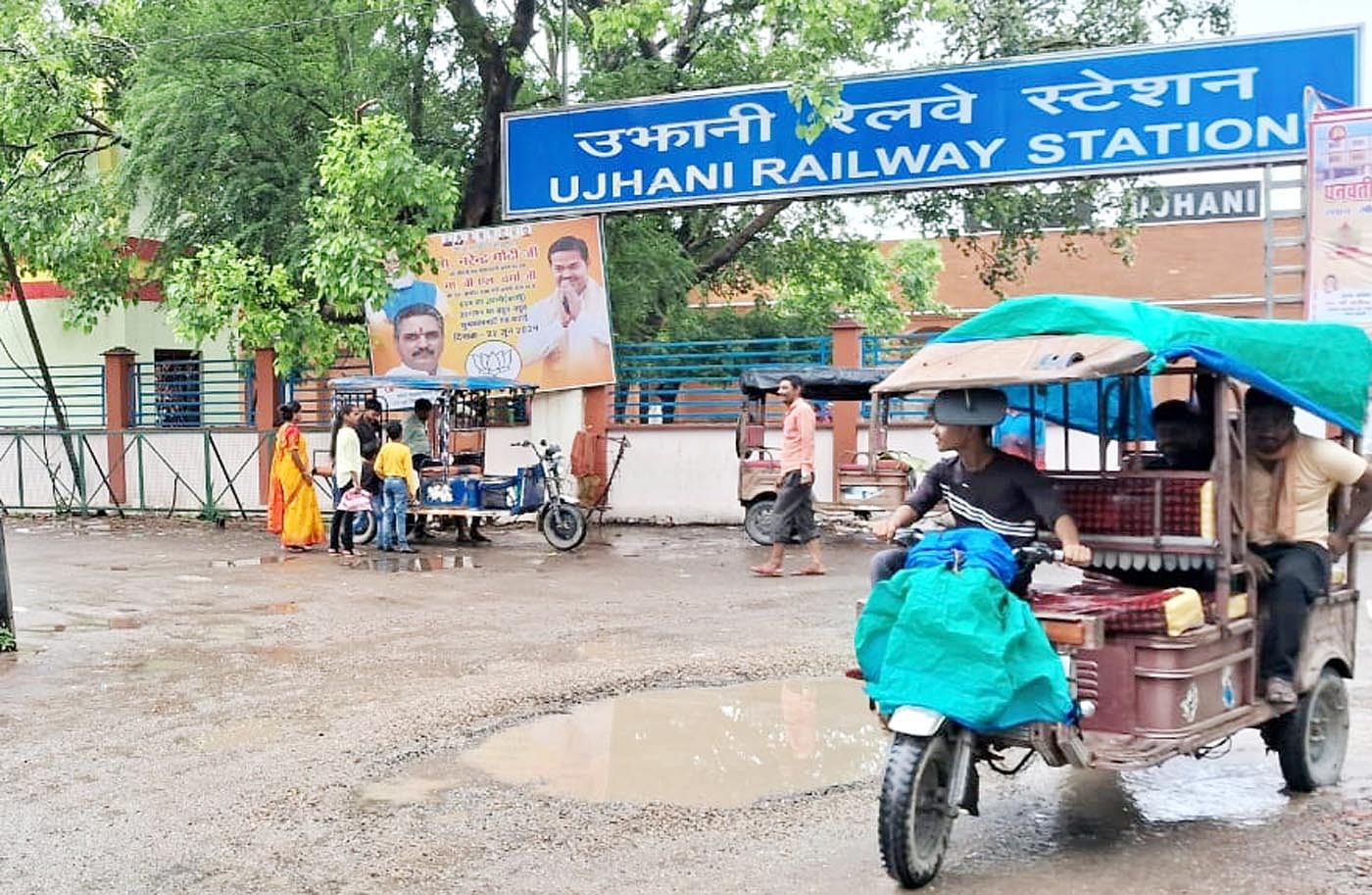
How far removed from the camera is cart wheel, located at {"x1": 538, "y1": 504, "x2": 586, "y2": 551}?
1508 cm

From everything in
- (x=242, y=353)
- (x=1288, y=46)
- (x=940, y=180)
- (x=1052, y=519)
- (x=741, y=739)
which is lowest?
(x=741, y=739)

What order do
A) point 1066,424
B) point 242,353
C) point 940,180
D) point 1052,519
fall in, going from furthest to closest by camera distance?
point 242,353, point 940,180, point 1066,424, point 1052,519

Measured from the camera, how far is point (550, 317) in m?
17.9

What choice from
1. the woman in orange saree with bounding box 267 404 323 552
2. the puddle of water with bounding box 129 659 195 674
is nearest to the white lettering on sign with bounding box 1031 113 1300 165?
the woman in orange saree with bounding box 267 404 323 552

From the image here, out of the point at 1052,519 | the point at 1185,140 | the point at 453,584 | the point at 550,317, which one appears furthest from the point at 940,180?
the point at 1052,519

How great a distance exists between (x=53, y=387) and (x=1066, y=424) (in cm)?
1970

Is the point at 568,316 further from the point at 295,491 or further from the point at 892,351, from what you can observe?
the point at 295,491

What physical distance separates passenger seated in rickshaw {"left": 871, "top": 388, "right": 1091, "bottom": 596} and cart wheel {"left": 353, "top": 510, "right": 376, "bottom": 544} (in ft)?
37.3

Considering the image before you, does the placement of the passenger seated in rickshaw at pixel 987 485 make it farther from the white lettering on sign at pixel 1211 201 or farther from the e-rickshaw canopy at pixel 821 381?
the white lettering on sign at pixel 1211 201

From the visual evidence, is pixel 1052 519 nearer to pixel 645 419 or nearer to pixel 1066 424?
pixel 1066 424

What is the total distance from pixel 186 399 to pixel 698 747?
56.3 feet

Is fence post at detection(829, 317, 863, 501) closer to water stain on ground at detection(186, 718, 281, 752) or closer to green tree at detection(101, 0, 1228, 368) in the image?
green tree at detection(101, 0, 1228, 368)

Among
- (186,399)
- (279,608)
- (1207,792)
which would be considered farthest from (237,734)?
(186,399)

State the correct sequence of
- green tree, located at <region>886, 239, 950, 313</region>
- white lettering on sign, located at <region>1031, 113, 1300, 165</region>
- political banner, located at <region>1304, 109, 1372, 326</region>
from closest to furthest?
political banner, located at <region>1304, 109, 1372, 326</region> → white lettering on sign, located at <region>1031, 113, 1300, 165</region> → green tree, located at <region>886, 239, 950, 313</region>
